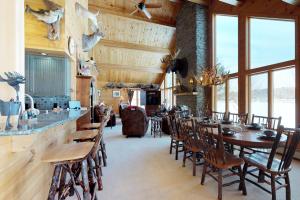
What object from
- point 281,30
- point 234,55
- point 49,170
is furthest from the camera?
point 234,55

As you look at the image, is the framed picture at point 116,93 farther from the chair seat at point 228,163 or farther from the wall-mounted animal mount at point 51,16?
the chair seat at point 228,163

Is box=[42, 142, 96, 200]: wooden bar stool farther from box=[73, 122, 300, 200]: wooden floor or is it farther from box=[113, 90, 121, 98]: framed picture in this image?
box=[113, 90, 121, 98]: framed picture

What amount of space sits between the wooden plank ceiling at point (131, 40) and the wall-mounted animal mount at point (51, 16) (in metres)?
4.51

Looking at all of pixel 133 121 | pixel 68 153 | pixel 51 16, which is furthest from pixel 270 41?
pixel 68 153

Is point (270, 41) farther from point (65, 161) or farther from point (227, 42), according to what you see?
point (65, 161)

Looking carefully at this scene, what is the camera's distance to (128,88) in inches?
541

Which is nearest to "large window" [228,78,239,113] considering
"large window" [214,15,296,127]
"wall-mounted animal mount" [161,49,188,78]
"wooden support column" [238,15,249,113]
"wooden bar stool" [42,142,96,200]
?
"large window" [214,15,296,127]

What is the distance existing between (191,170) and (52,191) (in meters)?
2.45

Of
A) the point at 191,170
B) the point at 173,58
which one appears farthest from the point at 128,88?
the point at 191,170

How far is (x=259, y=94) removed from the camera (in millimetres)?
5352

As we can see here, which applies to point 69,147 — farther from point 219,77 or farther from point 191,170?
point 219,77

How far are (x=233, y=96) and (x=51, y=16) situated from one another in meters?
5.66

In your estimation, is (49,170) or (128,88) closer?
(49,170)

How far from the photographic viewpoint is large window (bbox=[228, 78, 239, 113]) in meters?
6.17
